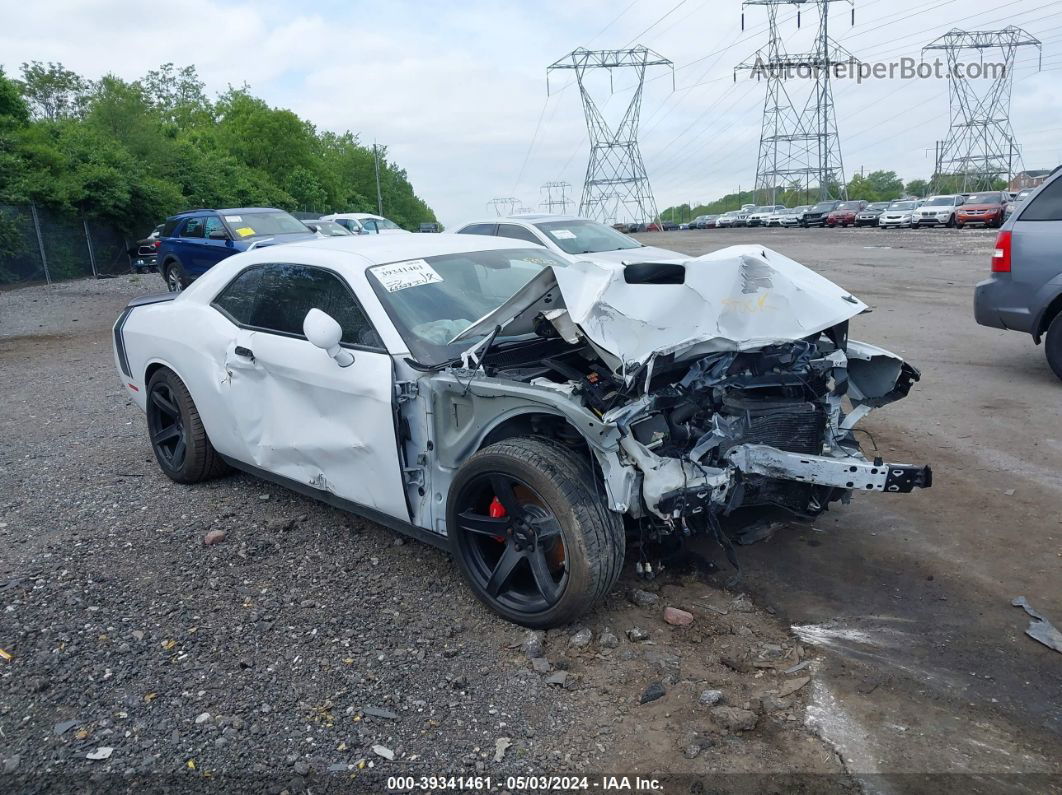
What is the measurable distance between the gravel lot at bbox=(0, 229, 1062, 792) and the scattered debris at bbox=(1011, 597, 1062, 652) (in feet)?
0.22

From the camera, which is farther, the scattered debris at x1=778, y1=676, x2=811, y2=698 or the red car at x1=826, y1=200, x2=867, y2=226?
the red car at x1=826, y1=200, x2=867, y2=226

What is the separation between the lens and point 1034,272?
23.5 ft

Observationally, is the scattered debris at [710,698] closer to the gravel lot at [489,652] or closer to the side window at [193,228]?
the gravel lot at [489,652]

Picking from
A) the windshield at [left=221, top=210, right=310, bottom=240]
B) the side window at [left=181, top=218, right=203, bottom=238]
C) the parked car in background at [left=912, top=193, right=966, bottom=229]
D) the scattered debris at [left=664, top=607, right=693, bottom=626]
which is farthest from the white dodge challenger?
the parked car in background at [left=912, top=193, right=966, bottom=229]

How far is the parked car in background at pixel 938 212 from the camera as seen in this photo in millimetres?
37438

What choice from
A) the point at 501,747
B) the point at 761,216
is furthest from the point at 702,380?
the point at 761,216

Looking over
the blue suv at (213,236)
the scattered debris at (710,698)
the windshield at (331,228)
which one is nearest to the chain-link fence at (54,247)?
the windshield at (331,228)

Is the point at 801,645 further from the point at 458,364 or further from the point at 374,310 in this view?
the point at 374,310

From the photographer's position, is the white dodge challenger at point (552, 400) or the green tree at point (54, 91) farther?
the green tree at point (54, 91)

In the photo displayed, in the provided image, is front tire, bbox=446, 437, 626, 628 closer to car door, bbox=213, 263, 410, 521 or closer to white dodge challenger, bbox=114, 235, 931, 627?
white dodge challenger, bbox=114, 235, 931, 627

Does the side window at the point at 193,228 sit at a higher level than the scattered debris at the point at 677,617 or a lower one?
higher

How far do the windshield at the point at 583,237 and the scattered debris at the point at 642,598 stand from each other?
7819 millimetres

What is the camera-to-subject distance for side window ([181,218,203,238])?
16859mm

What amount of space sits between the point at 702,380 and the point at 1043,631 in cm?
171
